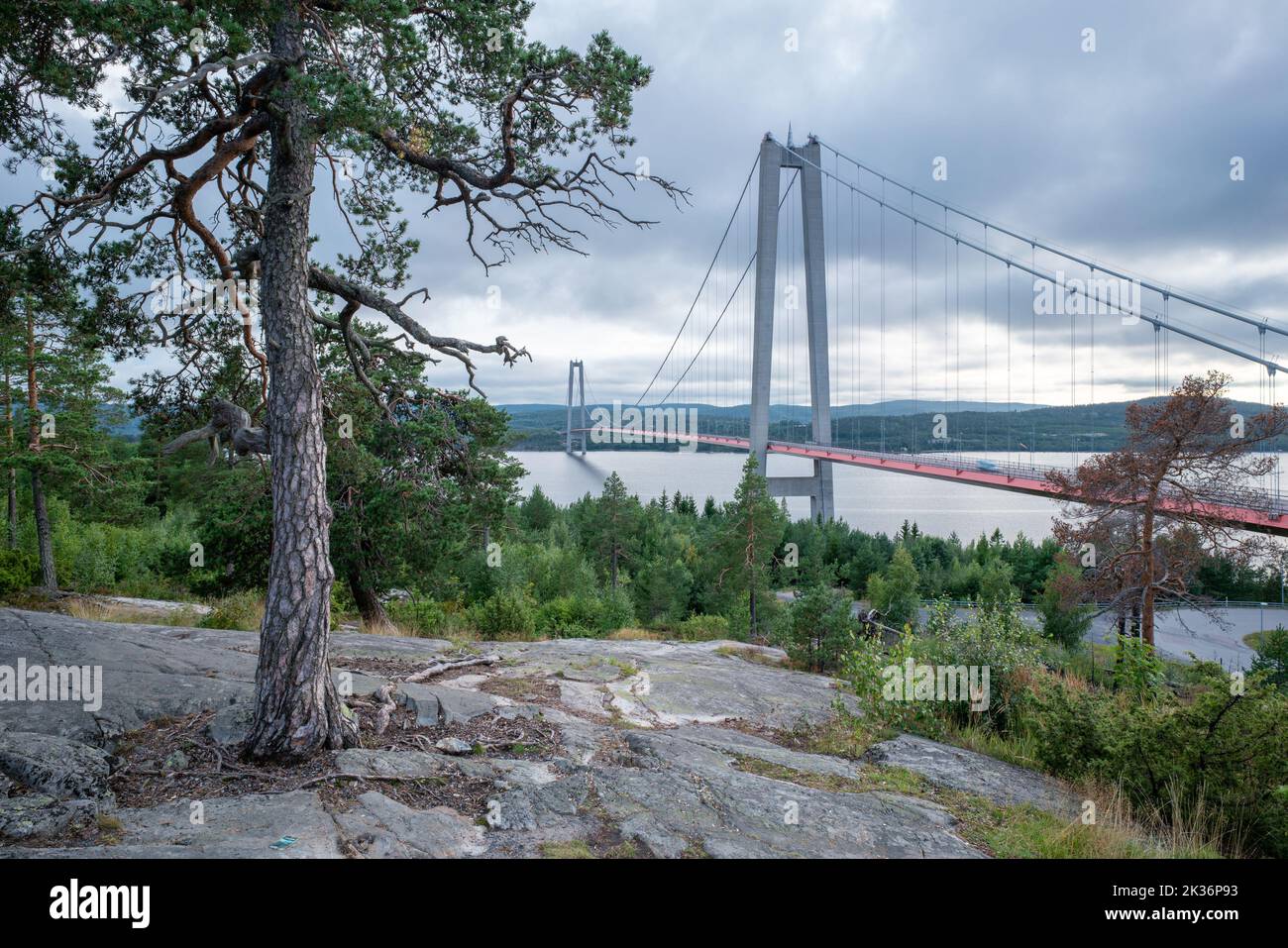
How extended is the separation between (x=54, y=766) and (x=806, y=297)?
33.7 meters

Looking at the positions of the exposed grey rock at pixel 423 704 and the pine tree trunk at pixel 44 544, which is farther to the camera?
the pine tree trunk at pixel 44 544

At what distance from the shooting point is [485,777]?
423cm

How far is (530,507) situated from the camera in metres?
45.9

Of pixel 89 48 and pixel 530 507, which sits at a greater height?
pixel 89 48

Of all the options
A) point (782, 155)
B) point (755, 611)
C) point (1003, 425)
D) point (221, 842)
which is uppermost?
point (782, 155)

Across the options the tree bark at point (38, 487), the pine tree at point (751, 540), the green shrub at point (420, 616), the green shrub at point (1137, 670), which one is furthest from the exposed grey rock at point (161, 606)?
the pine tree at point (751, 540)

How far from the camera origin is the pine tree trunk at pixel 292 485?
4.30m

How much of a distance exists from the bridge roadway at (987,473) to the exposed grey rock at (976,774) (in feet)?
27.9

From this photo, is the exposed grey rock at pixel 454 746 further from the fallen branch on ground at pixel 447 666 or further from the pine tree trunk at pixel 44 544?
the pine tree trunk at pixel 44 544

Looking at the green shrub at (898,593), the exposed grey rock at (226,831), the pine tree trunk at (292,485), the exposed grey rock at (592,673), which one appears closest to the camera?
the exposed grey rock at (226,831)

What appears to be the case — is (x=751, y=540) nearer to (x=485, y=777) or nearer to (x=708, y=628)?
(x=708, y=628)

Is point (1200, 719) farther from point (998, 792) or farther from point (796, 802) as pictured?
point (796, 802)
